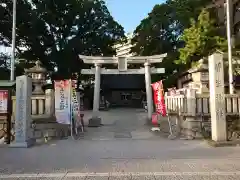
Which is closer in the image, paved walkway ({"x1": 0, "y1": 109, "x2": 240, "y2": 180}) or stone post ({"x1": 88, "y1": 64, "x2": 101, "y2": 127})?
paved walkway ({"x1": 0, "y1": 109, "x2": 240, "y2": 180})

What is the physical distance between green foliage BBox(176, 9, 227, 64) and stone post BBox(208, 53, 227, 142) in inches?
404

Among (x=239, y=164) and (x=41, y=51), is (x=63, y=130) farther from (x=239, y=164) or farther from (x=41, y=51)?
(x=41, y=51)

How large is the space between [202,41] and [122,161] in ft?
52.7

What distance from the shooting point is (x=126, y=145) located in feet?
38.5

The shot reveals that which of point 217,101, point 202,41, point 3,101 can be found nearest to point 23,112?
point 3,101

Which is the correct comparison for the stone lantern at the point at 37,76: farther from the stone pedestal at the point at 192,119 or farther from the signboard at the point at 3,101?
the stone pedestal at the point at 192,119

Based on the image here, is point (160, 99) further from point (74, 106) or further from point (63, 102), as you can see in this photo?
point (63, 102)

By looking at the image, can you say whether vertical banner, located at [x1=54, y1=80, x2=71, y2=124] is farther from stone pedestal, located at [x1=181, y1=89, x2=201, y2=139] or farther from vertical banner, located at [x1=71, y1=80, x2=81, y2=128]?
stone pedestal, located at [x1=181, y1=89, x2=201, y2=139]

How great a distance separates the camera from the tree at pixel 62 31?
36.5 metres

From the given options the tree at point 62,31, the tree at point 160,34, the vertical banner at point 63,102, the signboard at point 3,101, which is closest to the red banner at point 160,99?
the vertical banner at point 63,102

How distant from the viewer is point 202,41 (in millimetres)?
22750

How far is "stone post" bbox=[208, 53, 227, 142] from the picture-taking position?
1177cm

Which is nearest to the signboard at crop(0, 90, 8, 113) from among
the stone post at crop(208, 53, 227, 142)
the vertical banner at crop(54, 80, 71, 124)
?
the vertical banner at crop(54, 80, 71, 124)

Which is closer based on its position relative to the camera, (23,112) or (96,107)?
(23,112)
